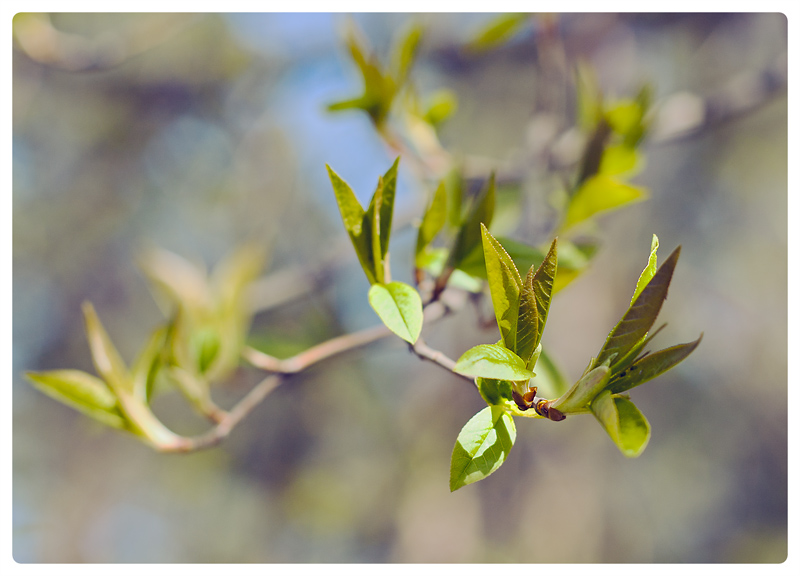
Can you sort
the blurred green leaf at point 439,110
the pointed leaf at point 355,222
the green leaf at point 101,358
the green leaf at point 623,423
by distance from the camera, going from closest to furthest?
the green leaf at point 623,423 < the pointed leaf at point 355,222 < the green leaf at point 101,358 < the blurred green leaf at point 439,110

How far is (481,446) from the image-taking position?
27 cm

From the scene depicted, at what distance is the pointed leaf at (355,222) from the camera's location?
330mm

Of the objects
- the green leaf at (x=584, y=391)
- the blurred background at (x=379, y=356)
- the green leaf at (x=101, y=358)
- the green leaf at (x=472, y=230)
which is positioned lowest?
the blurred background at (x=379, y=356)

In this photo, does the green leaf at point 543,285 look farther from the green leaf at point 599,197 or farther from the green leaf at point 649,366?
the green leaf at point 599,197

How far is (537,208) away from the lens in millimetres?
890

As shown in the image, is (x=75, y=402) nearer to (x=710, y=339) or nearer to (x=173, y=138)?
(x=173, y=138)

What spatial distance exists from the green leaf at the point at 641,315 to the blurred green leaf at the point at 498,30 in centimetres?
64

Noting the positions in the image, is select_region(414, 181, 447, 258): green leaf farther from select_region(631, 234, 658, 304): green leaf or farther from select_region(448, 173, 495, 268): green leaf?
select_region(631, 234, 658, 304): green leaf

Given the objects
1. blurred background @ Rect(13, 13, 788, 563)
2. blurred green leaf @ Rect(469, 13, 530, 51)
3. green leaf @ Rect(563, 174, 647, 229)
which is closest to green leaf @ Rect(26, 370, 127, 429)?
green leaf @ Rect(563, 174, 647, 229)

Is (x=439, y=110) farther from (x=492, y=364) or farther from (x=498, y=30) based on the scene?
(x=492, y=364)

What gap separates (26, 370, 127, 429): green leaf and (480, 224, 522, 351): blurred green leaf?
38cm

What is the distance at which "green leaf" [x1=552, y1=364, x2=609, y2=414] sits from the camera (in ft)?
0.80

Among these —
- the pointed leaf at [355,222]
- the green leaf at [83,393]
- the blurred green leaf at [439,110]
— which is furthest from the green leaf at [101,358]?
the blurred green leaf at [439,110]

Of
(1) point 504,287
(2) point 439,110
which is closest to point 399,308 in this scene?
(1) point 504,287
